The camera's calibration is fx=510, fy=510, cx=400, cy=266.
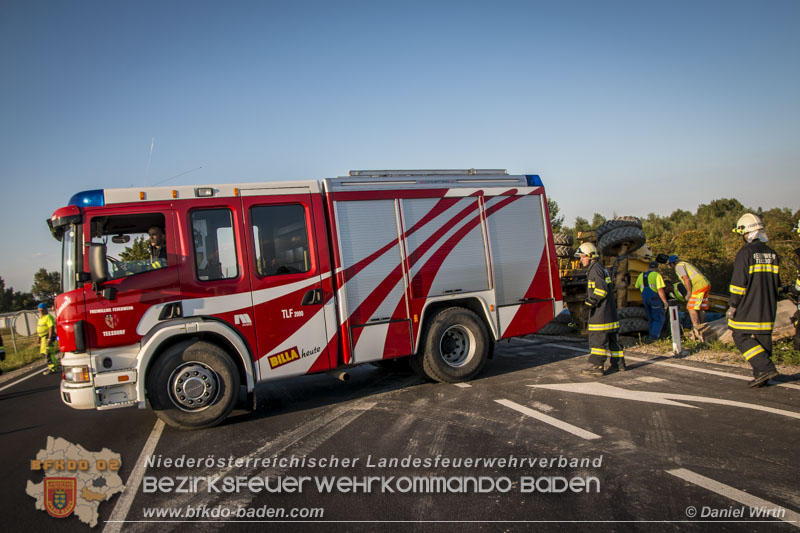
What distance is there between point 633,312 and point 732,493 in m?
7.34

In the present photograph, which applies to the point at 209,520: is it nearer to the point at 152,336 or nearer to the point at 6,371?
the point at 152,336

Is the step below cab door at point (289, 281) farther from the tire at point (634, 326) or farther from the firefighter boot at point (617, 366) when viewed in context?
the tire at point (634, 326)

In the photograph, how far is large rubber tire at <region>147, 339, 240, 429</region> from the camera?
573cm

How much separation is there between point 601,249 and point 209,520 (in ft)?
33.0

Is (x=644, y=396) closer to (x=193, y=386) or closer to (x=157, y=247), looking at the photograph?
(x=193, y=386)

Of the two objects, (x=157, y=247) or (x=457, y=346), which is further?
(x=457, y=346)

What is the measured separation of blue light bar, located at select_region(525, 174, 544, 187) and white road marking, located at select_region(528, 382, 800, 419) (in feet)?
10.6

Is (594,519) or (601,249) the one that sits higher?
(601,249)

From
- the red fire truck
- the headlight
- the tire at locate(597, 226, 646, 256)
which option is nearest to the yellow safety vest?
the red fire truck

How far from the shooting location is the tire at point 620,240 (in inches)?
433

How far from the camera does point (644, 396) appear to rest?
19.8ft

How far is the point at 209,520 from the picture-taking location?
3.65m

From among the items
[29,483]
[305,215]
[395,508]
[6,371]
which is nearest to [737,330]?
[395,508]

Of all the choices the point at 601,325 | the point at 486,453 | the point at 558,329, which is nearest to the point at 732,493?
A: the point at 486,453
